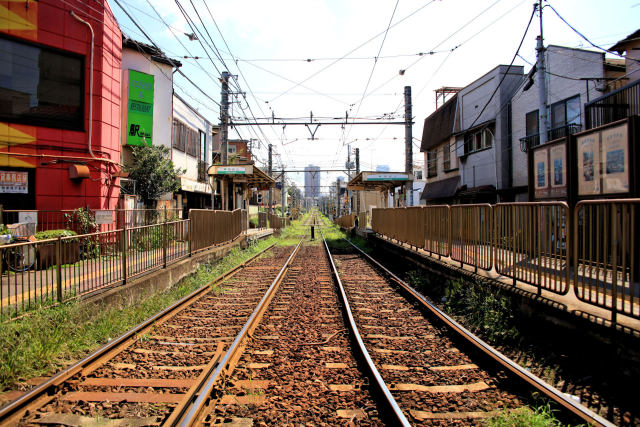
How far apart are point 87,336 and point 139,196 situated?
1229 cm

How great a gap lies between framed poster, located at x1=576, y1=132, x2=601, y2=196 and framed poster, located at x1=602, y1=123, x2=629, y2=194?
18 cm

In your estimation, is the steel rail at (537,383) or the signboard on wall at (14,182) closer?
the steel rail at (537,383)

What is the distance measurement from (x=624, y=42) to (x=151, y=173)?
18.5 metres

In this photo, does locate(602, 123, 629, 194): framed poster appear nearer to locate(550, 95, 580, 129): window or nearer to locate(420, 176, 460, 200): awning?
locate(550, 95, 580, 129): window

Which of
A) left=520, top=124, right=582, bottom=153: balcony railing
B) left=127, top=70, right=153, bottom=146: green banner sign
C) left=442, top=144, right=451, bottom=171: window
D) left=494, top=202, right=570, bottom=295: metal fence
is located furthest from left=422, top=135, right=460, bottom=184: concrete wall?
left=494, top=202, right=570, bottom=295: metal fence

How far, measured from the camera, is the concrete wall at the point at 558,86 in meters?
14.6

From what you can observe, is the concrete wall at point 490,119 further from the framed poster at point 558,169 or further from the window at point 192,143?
the window at point 192,143

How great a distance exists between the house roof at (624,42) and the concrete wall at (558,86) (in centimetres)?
97

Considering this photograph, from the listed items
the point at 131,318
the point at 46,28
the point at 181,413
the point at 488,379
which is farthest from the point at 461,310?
the point at 46,28

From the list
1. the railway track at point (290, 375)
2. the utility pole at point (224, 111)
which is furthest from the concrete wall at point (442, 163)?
the railway track at point (290, 375)

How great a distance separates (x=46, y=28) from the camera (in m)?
11.3

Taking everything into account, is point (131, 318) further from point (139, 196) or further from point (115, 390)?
point (139, 196)

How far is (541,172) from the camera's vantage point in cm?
870

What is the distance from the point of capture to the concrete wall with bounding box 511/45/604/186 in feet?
47.8
